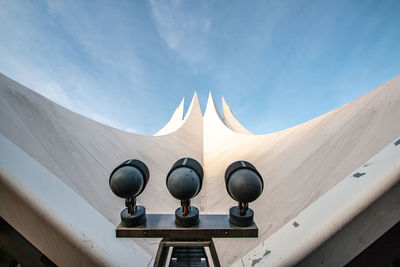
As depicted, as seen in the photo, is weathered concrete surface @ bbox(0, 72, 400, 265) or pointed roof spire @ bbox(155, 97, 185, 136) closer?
weathered concrete surface @ bbox(0, 72, 400, 265)

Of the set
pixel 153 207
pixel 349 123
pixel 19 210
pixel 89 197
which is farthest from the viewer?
pixel 153 207

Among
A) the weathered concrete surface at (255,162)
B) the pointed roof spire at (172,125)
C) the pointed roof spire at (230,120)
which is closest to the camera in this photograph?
the weathered concrete surface at (255,162)

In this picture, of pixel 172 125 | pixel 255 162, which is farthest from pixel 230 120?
pixel 255 162

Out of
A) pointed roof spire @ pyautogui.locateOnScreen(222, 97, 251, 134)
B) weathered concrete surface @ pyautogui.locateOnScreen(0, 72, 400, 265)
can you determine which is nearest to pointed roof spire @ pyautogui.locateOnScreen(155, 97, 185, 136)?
pointed roof spire @ pyautogui.locateOnScreen(222, 97, 251, 134)

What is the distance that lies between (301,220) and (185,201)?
63cm

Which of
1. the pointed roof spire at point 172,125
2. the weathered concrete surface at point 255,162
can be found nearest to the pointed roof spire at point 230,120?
the pointed roof spire at point 172,125

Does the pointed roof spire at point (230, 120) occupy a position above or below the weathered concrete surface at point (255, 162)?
above

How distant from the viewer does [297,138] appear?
2152 millimetres

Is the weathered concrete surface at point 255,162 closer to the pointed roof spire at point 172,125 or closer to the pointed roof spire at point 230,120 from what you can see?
the pointed roof spire at point 172,125

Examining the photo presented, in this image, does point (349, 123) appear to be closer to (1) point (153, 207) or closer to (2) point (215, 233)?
(2) point (215, 233)

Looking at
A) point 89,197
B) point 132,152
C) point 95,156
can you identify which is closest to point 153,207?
point 89,197

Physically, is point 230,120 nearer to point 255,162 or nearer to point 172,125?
point 172,125

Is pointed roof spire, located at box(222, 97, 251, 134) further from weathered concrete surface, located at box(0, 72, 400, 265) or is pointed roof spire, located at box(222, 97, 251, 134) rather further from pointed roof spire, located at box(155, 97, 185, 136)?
weathered concrete surface, located at box(0, 72, 400, 265)

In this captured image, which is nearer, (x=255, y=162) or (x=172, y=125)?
(x=255, y=162)
